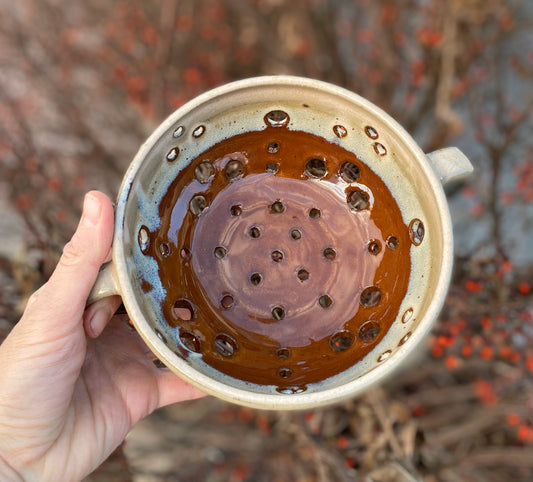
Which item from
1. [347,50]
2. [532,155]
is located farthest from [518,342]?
[347,50]

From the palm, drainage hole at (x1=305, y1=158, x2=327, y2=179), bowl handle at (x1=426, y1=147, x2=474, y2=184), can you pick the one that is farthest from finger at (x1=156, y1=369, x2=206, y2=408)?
bowl handle at (x1=426, y1=147, x2=474, y2=184)

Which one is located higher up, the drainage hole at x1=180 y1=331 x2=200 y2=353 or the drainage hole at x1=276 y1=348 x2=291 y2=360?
the drainage hole at x1=180 y1=331 x2=200 y2=353

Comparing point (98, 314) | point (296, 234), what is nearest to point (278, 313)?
point (296, 234)

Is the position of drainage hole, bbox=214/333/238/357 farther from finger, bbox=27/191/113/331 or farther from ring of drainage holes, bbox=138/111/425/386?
finger, bbox=27/191/113/331

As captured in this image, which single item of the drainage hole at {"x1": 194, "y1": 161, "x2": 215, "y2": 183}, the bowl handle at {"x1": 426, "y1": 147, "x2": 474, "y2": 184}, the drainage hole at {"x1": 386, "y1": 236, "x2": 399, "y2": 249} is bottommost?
the drainage hole at {"x1": 386, "y1": 236, "x2": 399, "y2": 249}

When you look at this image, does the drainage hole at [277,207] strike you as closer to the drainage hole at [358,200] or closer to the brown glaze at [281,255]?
the brown glaze at [281,255]

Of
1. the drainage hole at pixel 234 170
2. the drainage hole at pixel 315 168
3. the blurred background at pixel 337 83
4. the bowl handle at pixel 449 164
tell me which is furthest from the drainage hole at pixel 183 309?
the blurred background at pixel 337 83
